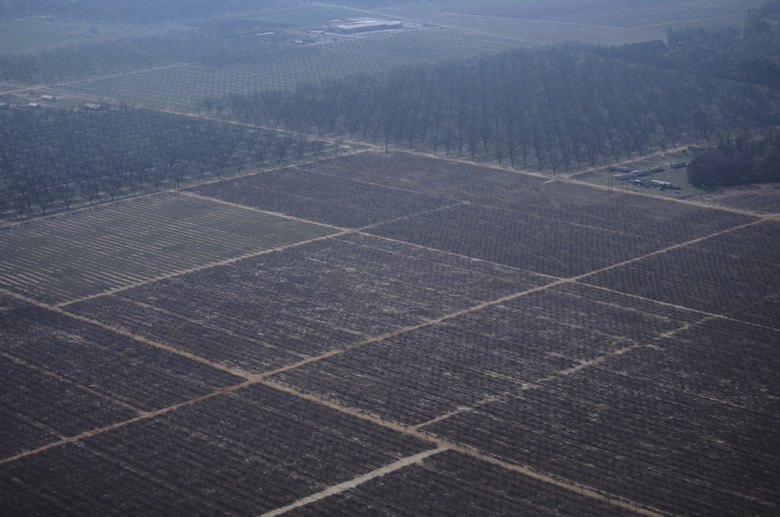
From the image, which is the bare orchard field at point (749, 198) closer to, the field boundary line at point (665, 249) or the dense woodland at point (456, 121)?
the dense woodland at point (456, 121)

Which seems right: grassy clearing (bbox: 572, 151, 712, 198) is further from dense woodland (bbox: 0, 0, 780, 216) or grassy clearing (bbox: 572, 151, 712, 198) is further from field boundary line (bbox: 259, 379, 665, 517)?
field boundary line (bbox: 259, 379, 665, 517)

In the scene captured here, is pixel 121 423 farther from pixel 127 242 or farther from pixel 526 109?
pixel 526 109

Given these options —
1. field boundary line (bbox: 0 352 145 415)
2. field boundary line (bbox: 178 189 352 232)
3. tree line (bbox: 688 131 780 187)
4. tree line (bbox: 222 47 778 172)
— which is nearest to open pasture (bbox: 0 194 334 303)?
field boundary line (bbox: 178 189 352 232)

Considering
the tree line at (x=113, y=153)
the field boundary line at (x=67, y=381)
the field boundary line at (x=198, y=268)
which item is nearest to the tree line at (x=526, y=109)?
the tree line at (x=113, y=153)

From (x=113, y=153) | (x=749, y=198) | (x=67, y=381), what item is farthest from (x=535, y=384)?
(x=113, y=153)

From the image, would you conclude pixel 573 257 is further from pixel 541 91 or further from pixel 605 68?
pixel 605 68
